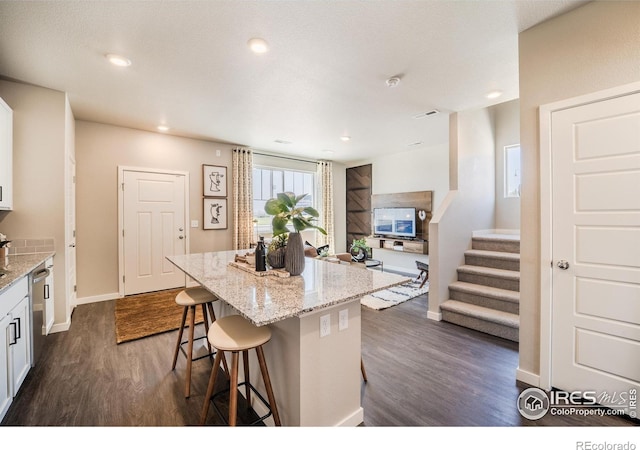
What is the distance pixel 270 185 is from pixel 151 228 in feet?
8.47

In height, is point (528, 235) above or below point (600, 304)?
above

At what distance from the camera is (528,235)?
7.03 feet

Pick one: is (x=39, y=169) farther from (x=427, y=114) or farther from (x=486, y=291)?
(x=486, y=291)

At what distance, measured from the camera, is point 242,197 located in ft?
17.8

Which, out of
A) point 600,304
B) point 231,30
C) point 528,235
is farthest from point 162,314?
point 600,304

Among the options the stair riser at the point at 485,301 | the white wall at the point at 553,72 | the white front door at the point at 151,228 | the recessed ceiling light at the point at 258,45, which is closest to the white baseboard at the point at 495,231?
the stair riser at the point at 485,301

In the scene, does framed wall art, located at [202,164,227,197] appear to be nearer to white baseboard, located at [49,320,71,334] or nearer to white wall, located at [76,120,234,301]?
white wall, located at [76,120,234,301]

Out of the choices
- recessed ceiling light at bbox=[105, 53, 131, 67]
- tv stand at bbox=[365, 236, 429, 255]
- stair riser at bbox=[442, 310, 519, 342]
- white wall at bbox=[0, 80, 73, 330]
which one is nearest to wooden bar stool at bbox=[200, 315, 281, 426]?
recessed ceiling light at bbox=[105, 53, 131, 67]

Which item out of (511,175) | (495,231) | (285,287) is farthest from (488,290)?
(285,287)

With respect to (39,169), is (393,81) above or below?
above

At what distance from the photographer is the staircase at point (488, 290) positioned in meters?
3.05
